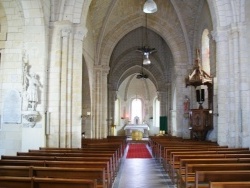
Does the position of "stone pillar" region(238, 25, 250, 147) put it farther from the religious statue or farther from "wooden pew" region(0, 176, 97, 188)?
"wooden pew" region(0, 176, 97, 188)

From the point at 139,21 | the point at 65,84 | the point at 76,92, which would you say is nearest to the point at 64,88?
the point at 65,84

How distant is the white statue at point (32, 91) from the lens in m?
10.5

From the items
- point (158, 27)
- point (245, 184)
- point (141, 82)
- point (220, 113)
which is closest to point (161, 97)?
point (141, 82)

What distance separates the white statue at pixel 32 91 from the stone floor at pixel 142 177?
3.81 m

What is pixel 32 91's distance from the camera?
1056 cm

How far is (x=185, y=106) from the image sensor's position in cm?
A: 1925

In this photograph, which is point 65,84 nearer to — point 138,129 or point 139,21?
point 139,21

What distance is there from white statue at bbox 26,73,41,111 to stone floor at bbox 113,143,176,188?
381 centimetres

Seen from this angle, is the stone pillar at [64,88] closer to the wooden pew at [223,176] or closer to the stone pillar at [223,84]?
the stone pillar at [223,84]

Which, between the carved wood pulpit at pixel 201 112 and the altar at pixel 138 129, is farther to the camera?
the altar at pixel 138 129

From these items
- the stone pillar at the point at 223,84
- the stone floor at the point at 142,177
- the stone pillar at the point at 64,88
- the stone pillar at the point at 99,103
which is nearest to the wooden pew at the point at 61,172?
the stone floor at the point at 142,177

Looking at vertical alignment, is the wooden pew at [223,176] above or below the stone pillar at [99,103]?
below

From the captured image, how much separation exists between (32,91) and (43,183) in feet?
21.1

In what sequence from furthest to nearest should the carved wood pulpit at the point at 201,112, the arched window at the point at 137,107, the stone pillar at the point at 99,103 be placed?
A: 1. the arched window at the point at 137,107
2. the stone pillar at the point at 99,103
3. the carved wood pulpit at the point at 201,112
